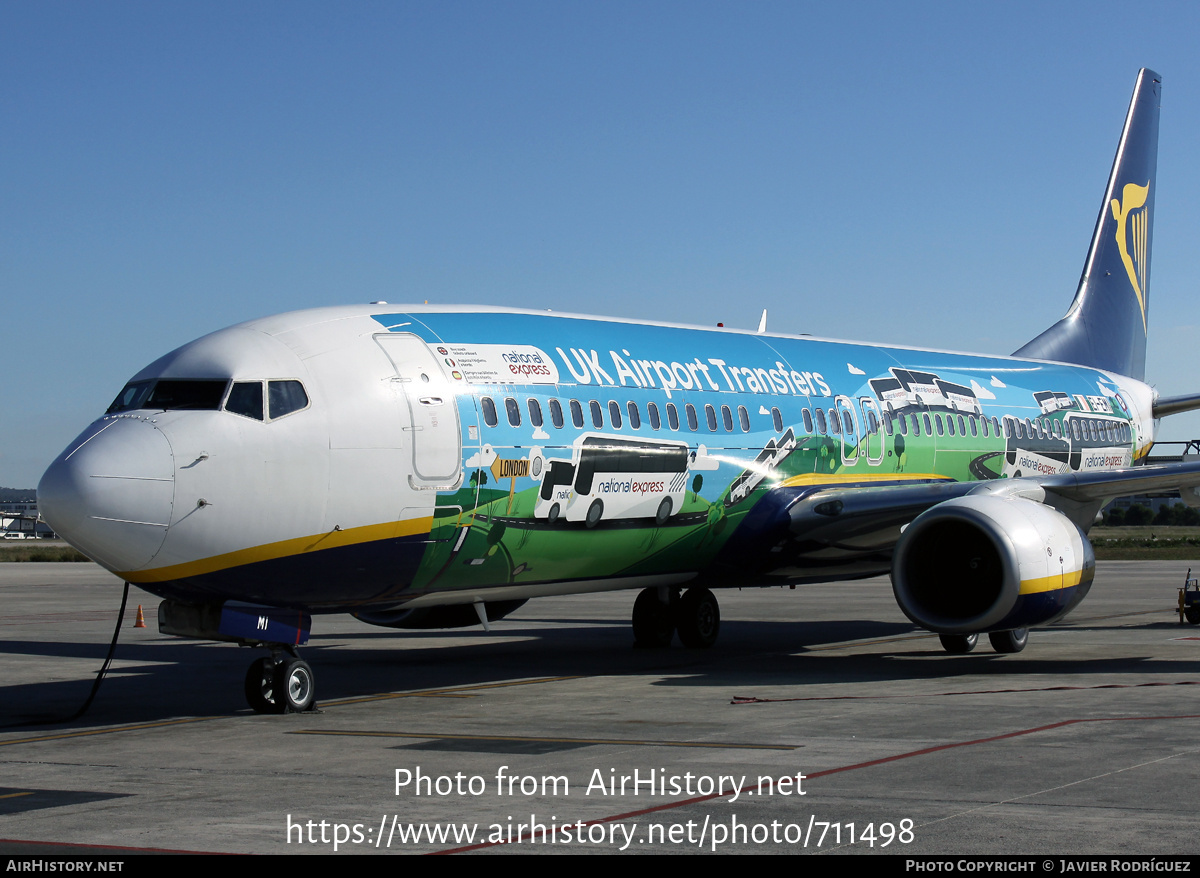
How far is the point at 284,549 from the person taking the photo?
40.4ft

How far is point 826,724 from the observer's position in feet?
39.1

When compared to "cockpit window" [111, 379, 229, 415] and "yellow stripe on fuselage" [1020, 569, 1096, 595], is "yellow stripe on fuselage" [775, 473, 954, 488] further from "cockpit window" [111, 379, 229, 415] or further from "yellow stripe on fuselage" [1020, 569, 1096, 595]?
"cockpit window" [111, 379, 229, 415]

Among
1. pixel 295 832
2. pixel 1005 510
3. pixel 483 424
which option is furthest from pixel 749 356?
pixel 295 832

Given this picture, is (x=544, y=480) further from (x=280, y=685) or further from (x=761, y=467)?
(x=761, y=467)

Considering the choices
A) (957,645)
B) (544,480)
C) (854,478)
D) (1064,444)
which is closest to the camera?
(544,480)

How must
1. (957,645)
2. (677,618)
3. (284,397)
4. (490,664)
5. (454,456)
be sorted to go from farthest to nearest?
1. (677,618)
2. (957,645)
3. (490,664)
4. (454,456)
5. (284,397)

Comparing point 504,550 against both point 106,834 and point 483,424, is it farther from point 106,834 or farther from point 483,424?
Answer: point 106,834

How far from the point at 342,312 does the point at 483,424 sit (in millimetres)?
1817

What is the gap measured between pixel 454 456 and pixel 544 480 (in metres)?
1.30

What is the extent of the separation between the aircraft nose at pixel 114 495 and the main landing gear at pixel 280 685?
194cm

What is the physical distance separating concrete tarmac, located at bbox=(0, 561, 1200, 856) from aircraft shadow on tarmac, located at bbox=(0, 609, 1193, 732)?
0.30 feet

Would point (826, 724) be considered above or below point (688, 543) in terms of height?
below

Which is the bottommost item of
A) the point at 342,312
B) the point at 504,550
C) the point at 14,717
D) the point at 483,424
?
the point at 14,717

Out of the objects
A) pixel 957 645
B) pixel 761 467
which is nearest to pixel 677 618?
pixel 761 467
